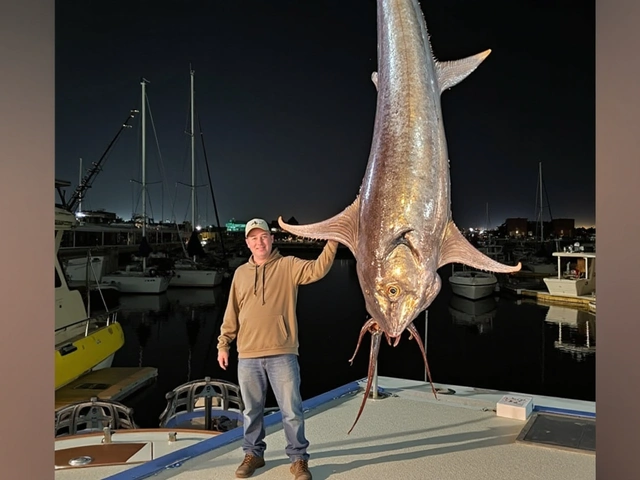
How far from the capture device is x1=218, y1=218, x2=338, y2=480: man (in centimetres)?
245

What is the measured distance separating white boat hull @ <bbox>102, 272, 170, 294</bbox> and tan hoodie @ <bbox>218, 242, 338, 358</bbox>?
20782 millimetres

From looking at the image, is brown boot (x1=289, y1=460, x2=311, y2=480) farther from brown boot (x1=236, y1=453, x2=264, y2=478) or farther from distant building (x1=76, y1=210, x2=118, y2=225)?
distant building (x1=76, y1=210, x2=118, y2=225)

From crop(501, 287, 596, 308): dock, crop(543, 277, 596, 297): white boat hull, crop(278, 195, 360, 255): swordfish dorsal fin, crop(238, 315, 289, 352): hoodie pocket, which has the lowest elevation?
crop(501, 287, 596, 308): dock

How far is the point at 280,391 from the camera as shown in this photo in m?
2.45

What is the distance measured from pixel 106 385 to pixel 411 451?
5878 millimetres

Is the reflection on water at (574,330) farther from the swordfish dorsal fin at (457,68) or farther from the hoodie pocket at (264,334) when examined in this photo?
the swordfish dorsal fin at (457,68)

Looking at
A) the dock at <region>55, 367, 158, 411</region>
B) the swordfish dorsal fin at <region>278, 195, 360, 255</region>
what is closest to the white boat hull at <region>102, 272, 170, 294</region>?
the dock at <region>55, 367, 158, 411</region>

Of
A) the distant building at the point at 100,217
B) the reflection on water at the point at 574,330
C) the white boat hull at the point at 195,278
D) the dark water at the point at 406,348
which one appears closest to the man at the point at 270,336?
the dark water at the point at 406,348

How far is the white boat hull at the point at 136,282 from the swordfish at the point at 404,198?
21.5 meters

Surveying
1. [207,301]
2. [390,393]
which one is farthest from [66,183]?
[207,301]

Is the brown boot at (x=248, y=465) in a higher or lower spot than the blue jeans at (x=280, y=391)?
lower

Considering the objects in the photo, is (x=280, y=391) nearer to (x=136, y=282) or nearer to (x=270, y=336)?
(x=270, y=336)

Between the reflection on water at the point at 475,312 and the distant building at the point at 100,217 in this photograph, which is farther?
the distant building at the point at 100,217

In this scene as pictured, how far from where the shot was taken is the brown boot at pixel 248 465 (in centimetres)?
252
